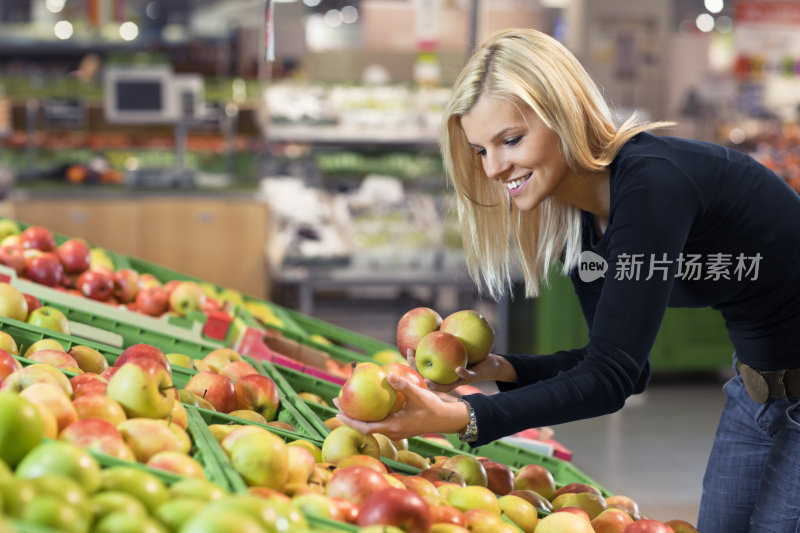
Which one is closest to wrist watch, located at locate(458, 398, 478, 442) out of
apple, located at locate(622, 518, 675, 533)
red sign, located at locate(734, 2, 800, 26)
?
apple, located at locate(622, 518, 675, 533)

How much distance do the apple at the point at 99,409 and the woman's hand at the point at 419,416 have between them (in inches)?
17.1

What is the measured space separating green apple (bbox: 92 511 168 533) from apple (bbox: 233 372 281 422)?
3.02 ft

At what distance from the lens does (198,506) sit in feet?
3.79

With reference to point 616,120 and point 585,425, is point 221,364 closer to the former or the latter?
point 616,120

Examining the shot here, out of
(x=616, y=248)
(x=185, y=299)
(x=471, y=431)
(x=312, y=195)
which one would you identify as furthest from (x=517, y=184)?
(x=312, y=195)

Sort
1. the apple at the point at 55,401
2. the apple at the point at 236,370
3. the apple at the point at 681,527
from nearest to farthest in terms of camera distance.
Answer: the apple at the point at 55,401
the apple at the point at 681,527
the apple at the point at 236,370

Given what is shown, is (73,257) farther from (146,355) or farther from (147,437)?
(147,437)

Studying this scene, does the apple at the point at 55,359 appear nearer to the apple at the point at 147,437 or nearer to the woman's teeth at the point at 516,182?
the apple at the point at 147,437

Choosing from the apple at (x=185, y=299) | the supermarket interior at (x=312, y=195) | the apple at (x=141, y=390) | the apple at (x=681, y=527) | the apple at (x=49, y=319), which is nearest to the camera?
the apple at (x=141, y=390)

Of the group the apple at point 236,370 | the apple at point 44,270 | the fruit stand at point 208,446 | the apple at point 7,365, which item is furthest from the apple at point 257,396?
the apple at point 44,270

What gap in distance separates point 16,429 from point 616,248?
103cm

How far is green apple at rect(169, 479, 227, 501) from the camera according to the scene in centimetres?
121

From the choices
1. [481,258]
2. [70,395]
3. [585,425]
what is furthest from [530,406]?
[585,425]

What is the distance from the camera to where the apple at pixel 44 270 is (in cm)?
274
